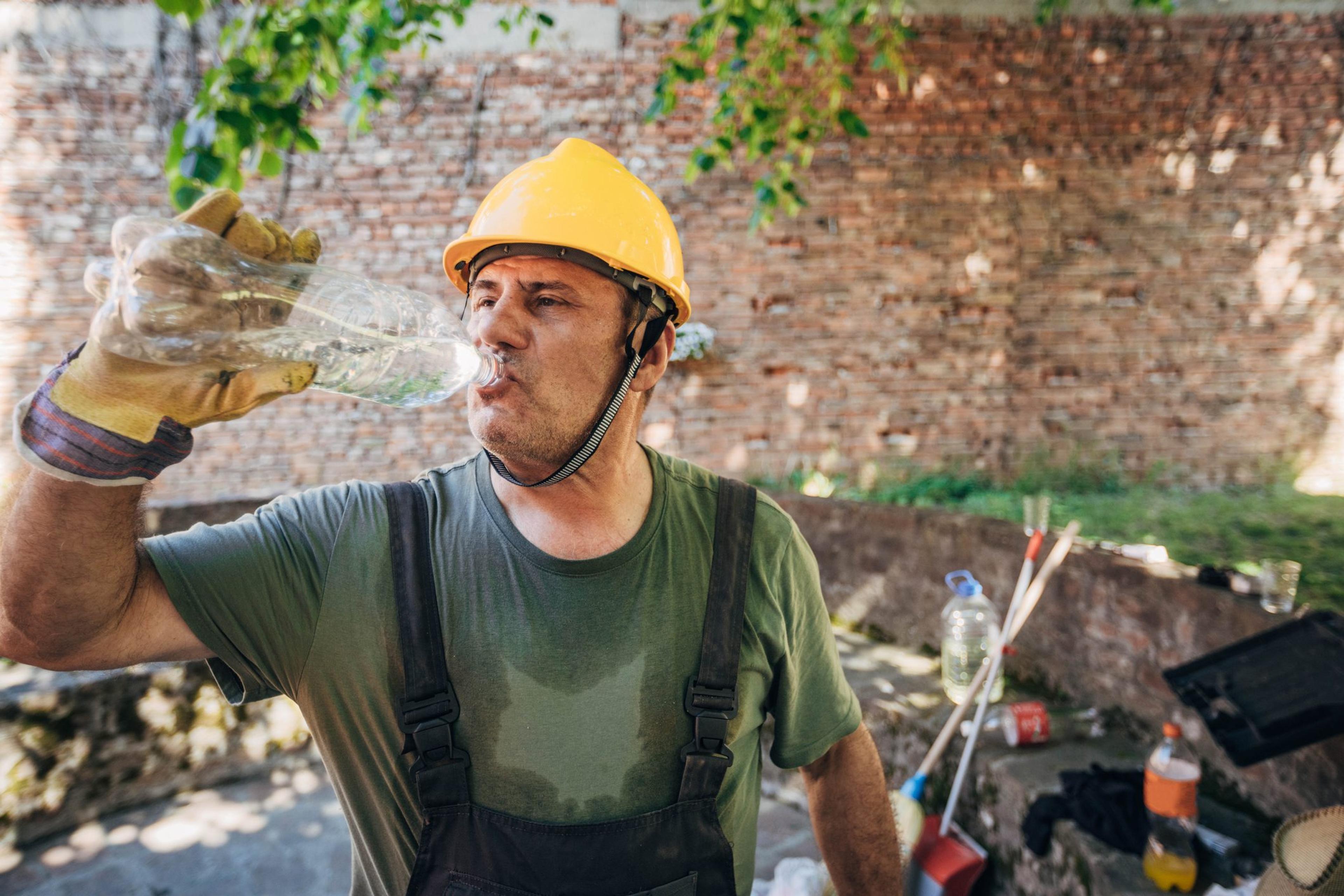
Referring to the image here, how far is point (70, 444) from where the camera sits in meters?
0.96

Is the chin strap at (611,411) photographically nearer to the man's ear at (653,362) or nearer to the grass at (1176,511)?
the man's ear at (653,362)

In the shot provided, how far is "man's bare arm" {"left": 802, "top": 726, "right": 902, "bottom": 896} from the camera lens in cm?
168

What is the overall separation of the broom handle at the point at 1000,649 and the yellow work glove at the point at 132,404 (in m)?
2.82

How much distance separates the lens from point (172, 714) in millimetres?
3793

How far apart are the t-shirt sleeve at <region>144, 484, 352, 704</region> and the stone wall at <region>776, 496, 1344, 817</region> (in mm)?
2933

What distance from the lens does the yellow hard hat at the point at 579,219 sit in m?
1.56

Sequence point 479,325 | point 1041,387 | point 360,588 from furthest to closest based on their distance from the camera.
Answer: point 1041,387
point 479,325
point 360,588

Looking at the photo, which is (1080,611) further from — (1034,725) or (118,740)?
(118,740)

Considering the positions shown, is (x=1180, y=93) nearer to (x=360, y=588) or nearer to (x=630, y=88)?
(x=630, y=88)

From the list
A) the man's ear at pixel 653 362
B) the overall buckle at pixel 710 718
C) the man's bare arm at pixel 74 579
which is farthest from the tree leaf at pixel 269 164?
the overall buckle at pixel 710 718

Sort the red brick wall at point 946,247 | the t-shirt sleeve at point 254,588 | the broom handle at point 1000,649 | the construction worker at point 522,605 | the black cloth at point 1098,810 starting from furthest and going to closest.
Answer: the red brick wall at point 946,247 → the broom handle at point 1000,649 → the black cloth at point 1098,810 → the t-shirt sleeve at point 254,588 → the construction worker at point 522,605

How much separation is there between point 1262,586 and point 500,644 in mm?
2951

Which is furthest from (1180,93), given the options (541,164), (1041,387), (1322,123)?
(541,164)

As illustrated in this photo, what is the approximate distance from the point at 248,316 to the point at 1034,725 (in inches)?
125
